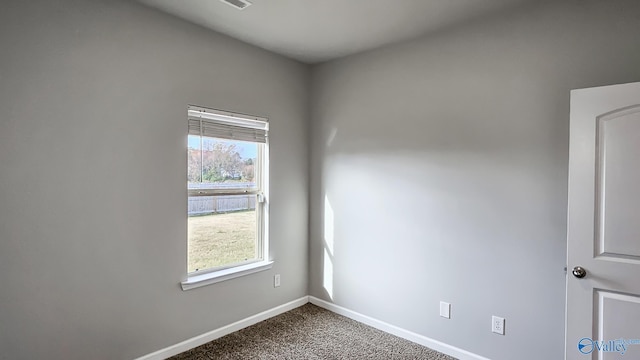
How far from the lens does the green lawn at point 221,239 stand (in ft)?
9.05

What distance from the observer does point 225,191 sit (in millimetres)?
2967

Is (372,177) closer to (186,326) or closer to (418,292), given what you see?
(418,292)

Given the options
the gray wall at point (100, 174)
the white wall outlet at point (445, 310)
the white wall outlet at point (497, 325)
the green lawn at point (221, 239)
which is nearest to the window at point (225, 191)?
the green lawn at point (221, 239)

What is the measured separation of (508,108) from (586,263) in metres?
1.10

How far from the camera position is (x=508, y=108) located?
233 centimetres

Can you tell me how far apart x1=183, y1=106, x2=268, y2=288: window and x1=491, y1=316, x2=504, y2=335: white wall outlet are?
6.57 ft

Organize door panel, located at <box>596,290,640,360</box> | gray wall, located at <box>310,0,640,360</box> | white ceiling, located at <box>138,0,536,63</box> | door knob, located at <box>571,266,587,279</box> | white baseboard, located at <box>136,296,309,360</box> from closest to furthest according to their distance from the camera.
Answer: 1. door panel, located at <box>596,290,640,360</box>
2. door knob, located at <box>571,266,587,279</box>
3. gray wall, located at <box>310,0,640,360</box>
4. white ceiling, located at <box>138,0,536,63</box>
5. white baseboard, located at <box>136,296,309,360</box>

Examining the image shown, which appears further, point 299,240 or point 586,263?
point 299,240

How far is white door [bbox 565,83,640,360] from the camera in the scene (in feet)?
5.61

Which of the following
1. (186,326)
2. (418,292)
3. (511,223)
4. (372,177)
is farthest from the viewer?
(372,177)

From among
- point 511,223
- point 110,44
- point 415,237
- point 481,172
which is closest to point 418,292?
point 415,237

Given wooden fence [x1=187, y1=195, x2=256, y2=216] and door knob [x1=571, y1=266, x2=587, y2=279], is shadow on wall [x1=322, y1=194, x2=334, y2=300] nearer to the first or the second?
wooden fence [x1=187, y1=195, x2=256, y2=216]

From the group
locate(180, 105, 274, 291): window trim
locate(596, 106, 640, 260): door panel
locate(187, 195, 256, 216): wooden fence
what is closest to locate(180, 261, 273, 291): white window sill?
locate(180, 105, 274, 291): window trim

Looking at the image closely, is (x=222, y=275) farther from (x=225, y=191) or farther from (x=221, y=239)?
(x=225, y=191)
